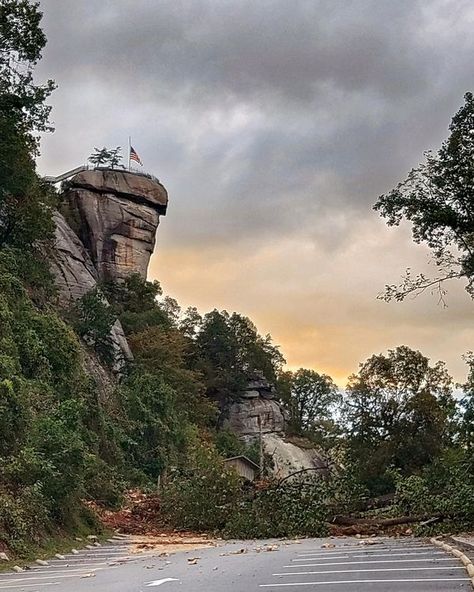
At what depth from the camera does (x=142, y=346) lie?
43.6m

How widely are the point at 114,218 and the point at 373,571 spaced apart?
41.9m

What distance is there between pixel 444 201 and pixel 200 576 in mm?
13193

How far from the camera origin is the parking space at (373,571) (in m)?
7.48

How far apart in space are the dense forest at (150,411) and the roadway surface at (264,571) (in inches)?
106

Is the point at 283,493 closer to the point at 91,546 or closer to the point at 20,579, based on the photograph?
the point at 91,546

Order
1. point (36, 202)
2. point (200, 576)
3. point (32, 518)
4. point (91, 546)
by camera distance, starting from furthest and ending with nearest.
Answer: point (36, 202) < point (91, 546) < point (32, 518) < point (200, 576)

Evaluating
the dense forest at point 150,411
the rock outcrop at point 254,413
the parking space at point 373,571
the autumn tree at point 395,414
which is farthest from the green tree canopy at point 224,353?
the parking space at point 373,571

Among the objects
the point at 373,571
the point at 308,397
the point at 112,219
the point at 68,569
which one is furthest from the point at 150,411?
the point at 308,397

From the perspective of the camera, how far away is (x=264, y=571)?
30.8 ft

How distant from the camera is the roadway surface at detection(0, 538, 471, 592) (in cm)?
777

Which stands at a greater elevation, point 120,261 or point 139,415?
point 120,261

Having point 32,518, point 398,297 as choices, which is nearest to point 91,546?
point 32,518

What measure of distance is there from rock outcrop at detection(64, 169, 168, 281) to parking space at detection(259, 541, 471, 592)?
1499 inches

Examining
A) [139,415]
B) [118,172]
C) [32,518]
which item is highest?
[118,172]
